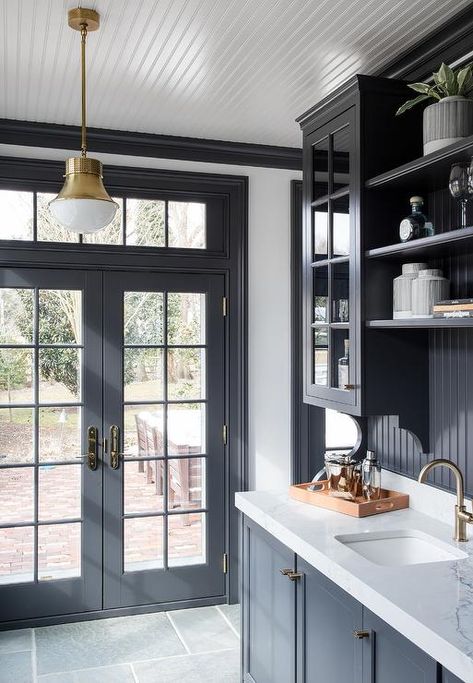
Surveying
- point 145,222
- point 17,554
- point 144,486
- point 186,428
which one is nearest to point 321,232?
point 145,222

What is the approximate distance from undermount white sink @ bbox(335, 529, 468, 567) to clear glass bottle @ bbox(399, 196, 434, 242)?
1.08 metres

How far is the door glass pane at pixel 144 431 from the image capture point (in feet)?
12.8

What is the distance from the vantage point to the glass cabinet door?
277cm

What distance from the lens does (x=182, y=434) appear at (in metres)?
4.00

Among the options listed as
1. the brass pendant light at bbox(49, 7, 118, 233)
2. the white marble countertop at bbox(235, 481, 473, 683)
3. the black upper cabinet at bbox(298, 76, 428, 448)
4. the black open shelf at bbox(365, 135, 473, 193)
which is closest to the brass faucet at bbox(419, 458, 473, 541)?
the white marble countertop at bbox(235, 481, 473, 683)

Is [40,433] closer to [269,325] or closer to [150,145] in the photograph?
[269,325]

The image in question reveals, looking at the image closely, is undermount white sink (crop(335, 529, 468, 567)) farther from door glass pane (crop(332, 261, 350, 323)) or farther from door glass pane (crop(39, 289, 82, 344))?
door glass pane (crop(39, 289, 82, 344))

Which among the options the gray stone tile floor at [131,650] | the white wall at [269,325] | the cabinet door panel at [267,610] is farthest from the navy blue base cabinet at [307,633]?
the white wall at [269,325]

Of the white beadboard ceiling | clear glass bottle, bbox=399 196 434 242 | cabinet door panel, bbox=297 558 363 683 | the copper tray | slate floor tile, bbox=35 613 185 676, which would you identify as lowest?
slate floor tile, bbox=35 613 185 676

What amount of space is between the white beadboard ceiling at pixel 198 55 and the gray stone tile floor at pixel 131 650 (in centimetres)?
270

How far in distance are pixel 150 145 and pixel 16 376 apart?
1.48m

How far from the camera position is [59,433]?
3789 mm

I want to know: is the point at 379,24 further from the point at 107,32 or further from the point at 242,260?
the point at 242,260

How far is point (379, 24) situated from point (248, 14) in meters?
0.50
